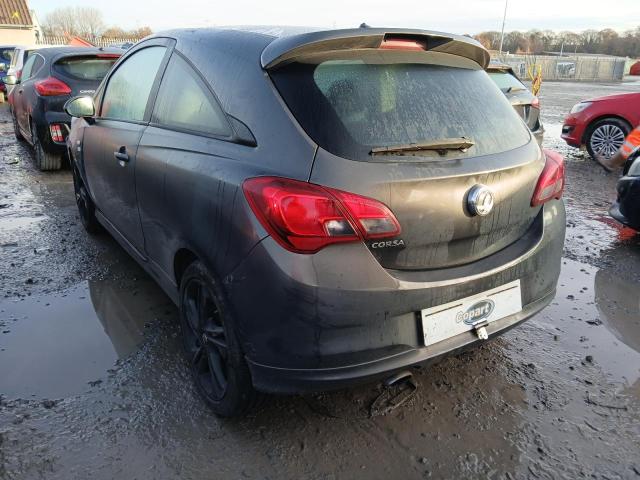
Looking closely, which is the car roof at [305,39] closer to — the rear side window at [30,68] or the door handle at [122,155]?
the door handle at [122,155]

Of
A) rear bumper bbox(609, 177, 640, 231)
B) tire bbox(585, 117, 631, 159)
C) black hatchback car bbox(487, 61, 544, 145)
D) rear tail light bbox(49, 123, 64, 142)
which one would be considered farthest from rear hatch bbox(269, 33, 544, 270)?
tire bbox(585, 117, 631, 159)

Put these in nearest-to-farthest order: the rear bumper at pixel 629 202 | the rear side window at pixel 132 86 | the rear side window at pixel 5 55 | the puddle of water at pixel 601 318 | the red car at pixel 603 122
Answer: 1. the puddle of water at pixel 601 318
2. the rear side window at pixel 132 86
3. the rear bumper at pixel 629 202
4. the red car at pixel 603 122
5. the rear side window at pixel 5 55

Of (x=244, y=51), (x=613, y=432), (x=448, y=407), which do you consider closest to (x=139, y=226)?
(x=244, y=51)

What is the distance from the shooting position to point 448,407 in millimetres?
2488

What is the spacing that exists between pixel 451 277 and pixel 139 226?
6.16 feet

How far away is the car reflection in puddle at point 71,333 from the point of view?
2.67m

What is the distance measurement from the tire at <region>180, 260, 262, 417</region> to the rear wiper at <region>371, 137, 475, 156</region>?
2.88 ft

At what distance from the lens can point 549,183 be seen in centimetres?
241

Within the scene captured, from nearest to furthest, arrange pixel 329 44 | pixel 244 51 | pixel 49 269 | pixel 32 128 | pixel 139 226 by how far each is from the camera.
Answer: pixel 329 44
pixel 244 51
pixel 139 226
pixel 49 269
pixel 32 128

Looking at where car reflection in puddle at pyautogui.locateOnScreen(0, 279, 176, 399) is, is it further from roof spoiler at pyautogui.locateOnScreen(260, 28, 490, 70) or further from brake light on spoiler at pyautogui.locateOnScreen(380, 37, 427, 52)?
brake light on spoiler at pyautogui.locateOnScreen(380, 37, 427, 52)

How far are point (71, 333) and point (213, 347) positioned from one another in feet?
4.08

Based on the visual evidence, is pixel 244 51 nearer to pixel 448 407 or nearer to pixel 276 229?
pixel 276 229

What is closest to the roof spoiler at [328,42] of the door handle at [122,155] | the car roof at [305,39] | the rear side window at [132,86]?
the car roof at [305,39]

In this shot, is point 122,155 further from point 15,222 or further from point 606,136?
point 606,136
